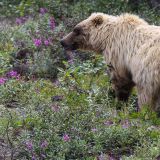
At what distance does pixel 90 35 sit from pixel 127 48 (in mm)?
1153

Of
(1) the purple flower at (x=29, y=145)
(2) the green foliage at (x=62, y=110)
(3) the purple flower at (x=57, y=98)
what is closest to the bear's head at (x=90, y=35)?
(2) the green foliage at (x=62, y=110)

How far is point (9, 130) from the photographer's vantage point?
7891 millimetres

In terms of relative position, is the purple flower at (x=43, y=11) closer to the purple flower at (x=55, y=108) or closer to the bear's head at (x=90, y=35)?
the bear's head at (x=90, y=35)

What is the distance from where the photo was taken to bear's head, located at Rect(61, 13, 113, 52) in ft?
32.3

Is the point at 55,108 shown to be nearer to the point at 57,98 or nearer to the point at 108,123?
the point at 108,123

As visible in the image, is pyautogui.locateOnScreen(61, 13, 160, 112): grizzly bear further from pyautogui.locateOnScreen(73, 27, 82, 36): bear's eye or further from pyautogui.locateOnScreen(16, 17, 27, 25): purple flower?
pyautogui.locateOnScreen(16, 17, 27, 25): purple flower

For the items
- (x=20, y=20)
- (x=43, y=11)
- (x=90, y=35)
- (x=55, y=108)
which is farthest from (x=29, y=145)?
(x=20, y=20)

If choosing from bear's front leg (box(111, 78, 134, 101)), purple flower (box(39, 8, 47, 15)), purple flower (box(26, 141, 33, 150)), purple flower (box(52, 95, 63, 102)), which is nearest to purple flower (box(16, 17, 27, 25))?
purple flower (box(39, 8, 47, 15))

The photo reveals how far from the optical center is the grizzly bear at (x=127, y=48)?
8.42 meters

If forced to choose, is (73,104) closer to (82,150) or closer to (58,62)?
(82,150)

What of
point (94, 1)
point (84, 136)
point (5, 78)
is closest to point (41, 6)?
point (94, 1)

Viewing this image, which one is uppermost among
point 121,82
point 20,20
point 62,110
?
point 62,110

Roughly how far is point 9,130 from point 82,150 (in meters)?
1.31

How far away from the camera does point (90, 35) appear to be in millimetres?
10102
